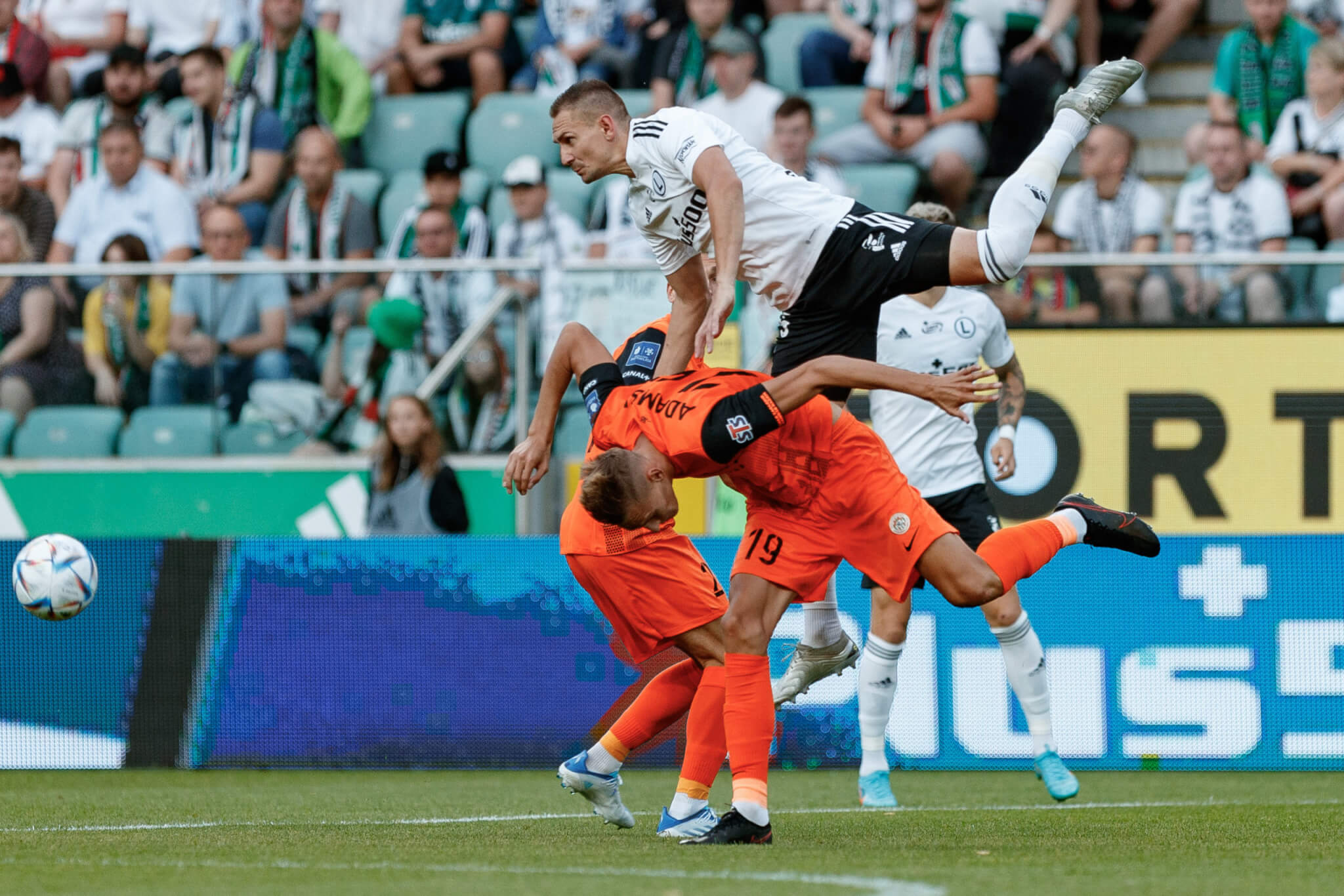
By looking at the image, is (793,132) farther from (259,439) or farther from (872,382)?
(872,382)

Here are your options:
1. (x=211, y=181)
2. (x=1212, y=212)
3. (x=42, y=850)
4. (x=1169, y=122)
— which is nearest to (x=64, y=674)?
(x=42, y=850)

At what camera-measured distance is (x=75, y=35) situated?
1538 cm

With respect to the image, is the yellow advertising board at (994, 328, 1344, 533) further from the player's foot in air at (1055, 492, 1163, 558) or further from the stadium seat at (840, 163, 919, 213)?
the player's foot in air at (1055, 492, 1163, 558)

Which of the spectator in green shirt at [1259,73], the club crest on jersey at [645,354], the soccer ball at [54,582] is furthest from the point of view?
the spectator in green shirt at [1259,73]

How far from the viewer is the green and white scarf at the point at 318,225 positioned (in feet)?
41.8

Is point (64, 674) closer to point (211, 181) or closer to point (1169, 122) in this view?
point (211, 181)

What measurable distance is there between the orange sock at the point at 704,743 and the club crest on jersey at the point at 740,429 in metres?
1.00

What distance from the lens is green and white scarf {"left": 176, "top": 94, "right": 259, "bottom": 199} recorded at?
13.6 meters

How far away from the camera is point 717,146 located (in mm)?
6184

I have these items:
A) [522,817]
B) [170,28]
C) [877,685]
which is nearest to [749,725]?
[522,817]

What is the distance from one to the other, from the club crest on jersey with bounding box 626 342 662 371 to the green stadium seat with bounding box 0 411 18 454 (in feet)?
19.0

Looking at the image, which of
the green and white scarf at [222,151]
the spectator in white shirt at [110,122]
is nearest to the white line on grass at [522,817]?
the green and white scarf at [222,151]

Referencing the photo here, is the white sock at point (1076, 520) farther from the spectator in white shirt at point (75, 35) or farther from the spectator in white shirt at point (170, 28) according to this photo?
the spectator in white shirt at point (75, 35)

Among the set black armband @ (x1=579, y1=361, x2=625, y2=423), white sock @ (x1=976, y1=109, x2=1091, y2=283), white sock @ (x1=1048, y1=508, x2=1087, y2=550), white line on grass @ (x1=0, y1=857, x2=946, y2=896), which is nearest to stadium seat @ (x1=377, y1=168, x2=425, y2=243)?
black armband @ (x1=579, y1=361, x2=625, y2=423)
